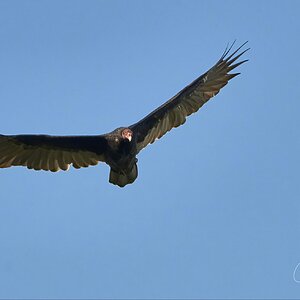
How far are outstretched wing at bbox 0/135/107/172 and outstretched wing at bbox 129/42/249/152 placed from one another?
965mm

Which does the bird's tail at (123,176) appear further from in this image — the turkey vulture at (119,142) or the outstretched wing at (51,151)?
the outstretched wing at (51,151)

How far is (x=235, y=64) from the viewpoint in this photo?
18.8m

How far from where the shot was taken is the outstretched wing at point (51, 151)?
17.5m

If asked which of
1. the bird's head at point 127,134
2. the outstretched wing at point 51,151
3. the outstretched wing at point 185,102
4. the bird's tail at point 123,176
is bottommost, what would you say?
the bird's tail at point 123,176

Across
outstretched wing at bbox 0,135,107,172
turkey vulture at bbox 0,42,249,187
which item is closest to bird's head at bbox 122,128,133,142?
turkey vulture at bbox 0,42,249,187

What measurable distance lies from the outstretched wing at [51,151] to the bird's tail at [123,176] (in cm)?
65

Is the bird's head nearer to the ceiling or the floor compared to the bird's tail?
nearer to the ceiling

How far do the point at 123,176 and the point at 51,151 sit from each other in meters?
1.79

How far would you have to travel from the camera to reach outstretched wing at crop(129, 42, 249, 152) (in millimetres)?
17906

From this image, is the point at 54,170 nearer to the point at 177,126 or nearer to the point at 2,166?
the point at 2,166

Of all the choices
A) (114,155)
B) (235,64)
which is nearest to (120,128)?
(114,155)

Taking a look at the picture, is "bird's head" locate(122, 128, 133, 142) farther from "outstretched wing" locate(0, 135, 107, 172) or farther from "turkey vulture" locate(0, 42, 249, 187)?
"outstretched wing" locate(0, 135, 107, 172)

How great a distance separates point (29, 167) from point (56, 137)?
854 mm

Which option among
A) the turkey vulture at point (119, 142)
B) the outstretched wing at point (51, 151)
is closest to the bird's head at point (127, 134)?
the turkey vulture at point (119, 142)
